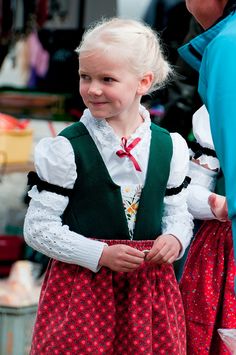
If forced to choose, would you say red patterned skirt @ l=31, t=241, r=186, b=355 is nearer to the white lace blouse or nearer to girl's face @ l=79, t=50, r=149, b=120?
the white lace blouse

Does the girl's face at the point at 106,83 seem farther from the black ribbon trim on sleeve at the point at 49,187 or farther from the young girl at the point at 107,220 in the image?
the black ribbon trim on sleeve at the point at 49,187

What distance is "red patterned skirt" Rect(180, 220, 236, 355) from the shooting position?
3.32m

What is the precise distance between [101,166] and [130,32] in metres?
0.44

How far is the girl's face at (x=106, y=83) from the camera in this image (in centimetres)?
286

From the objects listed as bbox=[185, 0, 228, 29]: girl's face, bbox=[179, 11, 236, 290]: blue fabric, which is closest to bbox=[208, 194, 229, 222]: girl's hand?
bbox=[185, 0, 228, 29]: girl's face

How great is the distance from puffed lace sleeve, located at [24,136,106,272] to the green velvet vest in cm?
3

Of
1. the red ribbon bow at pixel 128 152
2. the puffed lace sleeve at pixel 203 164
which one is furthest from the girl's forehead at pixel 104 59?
the puffed lace sleeve at pixel 203 164

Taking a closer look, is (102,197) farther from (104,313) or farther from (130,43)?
(130,43)

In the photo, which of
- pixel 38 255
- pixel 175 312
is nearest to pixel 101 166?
pixel 175 312

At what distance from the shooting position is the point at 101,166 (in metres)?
2.87

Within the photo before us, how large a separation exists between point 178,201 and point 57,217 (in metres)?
0.44

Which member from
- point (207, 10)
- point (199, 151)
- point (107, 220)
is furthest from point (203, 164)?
point (207, 10)

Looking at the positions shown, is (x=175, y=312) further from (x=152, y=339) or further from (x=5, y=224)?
(x=5, y=224)

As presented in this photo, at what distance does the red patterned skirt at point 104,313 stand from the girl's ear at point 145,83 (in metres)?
0.49
